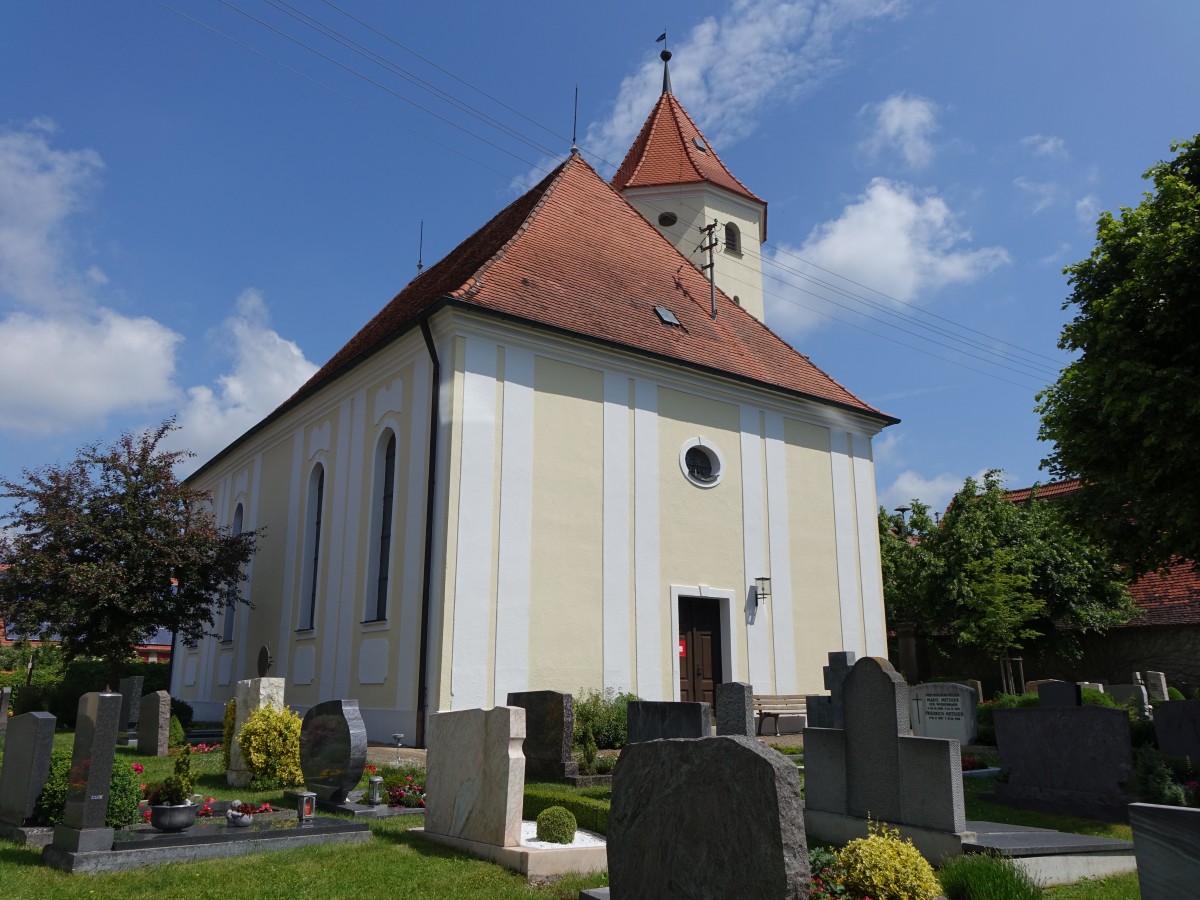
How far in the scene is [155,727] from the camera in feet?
45.4

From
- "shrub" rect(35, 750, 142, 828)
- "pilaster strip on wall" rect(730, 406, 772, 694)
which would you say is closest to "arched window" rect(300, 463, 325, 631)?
"pilaster strip on wall" rect(730, 406, 772, 694)

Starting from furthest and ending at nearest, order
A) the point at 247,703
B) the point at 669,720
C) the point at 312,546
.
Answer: the point at 312,546, the point at 247,703, the point at 669,720

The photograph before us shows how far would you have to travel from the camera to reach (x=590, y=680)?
15602 mm

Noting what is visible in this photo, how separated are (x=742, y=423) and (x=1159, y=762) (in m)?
10.8

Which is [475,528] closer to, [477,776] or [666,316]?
[666,316]

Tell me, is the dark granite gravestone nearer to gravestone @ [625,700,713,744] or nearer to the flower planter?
the flower planter

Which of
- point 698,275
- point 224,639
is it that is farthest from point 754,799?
point 224,639

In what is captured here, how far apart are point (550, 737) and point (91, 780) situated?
5194 mm

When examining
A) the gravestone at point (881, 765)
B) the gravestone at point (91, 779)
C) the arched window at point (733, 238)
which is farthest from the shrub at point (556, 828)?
the arched window at point (733, 238)

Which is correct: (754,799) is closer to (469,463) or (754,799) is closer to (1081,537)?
(469,463)

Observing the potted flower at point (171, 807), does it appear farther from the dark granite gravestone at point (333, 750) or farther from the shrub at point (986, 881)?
the shrub at point (986, 881)

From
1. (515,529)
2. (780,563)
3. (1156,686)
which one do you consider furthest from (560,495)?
(1156,686)

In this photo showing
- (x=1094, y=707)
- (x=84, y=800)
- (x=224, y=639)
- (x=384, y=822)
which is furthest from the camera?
(x=224, y=639)

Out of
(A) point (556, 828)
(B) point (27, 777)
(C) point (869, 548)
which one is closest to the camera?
(A) point (556, 828)
